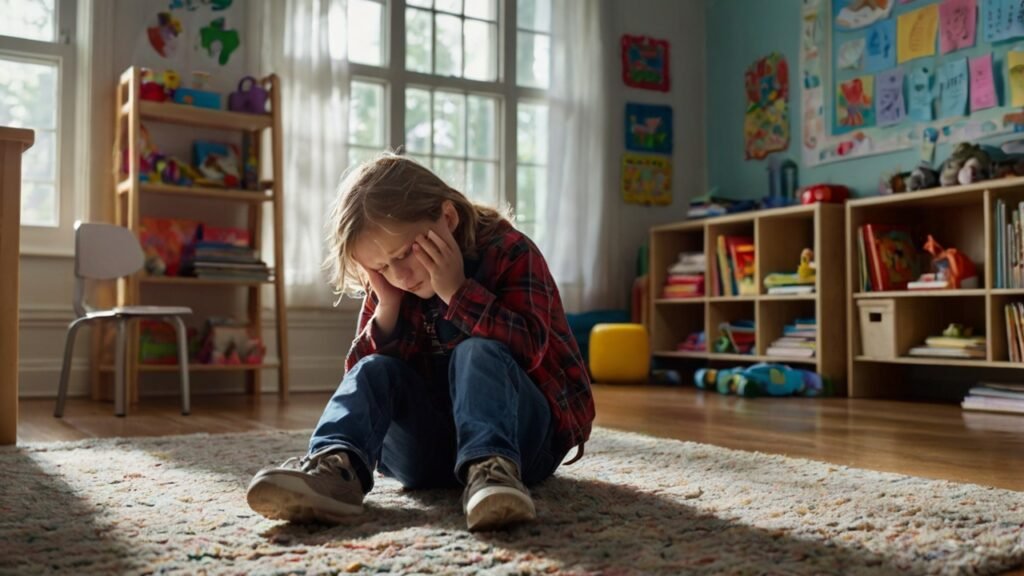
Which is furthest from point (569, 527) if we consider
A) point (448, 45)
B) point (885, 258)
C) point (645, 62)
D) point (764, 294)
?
point (645, 62)

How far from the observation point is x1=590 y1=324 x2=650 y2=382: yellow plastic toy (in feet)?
14.7

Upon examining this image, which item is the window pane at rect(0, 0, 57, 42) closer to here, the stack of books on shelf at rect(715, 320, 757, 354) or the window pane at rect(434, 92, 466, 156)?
the window pane at rect(434, 92, 466, 156)

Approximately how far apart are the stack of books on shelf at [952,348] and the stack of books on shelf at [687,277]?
1182 mm

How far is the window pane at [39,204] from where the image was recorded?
3826 mm

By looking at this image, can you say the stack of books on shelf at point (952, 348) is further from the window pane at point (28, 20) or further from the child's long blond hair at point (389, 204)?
the window pane at point (28, 20)

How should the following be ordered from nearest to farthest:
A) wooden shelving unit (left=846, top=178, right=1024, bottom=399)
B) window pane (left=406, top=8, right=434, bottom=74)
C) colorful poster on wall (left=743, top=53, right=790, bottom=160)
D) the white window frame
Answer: wooden shelving unit (left=846, top=178, right=1024, bottom=399) → the white window frame → window pane (left=406, top=8, right=434, bottom=74) → colorful poster on wall (left=743, top=53, right=790, bottom=160)

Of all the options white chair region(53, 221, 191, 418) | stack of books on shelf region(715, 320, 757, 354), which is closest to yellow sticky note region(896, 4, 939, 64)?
stack of books on shelf region(715, 320, 757, 354)

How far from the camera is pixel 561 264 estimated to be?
4836 millimetres

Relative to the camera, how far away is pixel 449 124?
4.70m

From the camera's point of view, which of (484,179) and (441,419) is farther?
(484,179)

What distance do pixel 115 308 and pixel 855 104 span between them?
3155 millimetres

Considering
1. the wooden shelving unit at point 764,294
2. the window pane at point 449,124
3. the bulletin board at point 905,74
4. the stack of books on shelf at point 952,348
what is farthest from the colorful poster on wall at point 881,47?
the window pane at point 449,124

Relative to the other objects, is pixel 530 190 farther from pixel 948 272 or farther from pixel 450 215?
pixel 450 215

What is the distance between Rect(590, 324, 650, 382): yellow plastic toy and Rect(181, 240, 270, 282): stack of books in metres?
1.57
